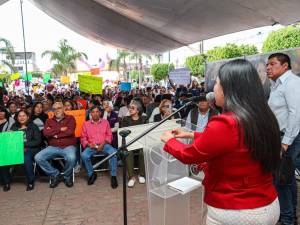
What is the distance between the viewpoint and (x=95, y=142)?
5.93m

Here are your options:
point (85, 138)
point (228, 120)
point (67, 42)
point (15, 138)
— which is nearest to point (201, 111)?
point (85, 138)

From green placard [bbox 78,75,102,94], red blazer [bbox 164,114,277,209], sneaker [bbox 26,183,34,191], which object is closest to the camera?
red blazer [bbox 164,114,277,209]

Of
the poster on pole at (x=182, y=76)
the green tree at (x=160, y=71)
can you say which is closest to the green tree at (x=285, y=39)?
the poster on pole at (x=182, y=76)

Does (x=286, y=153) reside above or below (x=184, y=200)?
above

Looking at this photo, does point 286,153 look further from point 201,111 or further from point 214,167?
point 201,111

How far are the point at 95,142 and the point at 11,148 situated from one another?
142 centimetres

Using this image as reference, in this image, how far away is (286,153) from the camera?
330 centimetres

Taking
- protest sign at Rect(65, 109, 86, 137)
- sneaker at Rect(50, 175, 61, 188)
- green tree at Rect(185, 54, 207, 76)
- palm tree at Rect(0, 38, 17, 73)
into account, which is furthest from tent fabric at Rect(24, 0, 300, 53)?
palm tree at Rect(0, 38, 17, 73)

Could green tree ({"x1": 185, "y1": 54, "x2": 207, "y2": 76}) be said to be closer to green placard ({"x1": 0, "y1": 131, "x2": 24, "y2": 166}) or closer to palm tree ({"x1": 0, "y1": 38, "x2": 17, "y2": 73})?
palm tree ({"x1": 0, "y1": 38, "x2": 17, "y2": 73})

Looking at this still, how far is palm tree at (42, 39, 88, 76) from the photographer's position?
158 feet

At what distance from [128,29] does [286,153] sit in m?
11.2

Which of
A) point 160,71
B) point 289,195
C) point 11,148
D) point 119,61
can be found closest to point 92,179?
point 11,148

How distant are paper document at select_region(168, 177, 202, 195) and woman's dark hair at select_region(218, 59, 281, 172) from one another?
79 cm

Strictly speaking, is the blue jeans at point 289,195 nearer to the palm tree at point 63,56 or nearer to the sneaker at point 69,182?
the sneaker at point 69,182
